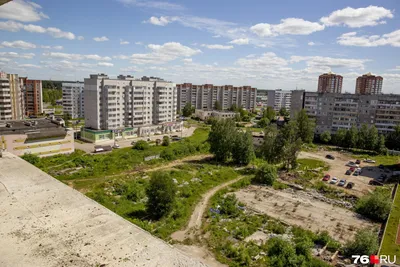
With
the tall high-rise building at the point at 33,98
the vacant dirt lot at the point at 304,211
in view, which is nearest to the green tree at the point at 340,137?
the vacant dirt lot at the point at 304,211

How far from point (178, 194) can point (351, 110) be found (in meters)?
34.9

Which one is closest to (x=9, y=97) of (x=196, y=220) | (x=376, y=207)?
(x=196, y=220)

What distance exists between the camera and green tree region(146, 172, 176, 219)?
15797 mm

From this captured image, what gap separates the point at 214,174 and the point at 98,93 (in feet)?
66.9

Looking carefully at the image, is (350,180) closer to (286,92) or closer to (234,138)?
A: (234,138)

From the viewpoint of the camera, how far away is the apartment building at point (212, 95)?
248 feet

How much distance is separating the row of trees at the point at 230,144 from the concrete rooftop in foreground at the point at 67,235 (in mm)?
25112

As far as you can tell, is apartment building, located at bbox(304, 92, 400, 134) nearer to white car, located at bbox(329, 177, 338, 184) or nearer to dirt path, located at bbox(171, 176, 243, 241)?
white car, located at bbox(329, 177, 338, 184)

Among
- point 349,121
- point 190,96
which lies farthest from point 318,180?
point 190,96

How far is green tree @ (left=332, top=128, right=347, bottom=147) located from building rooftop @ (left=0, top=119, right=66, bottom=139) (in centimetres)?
3576

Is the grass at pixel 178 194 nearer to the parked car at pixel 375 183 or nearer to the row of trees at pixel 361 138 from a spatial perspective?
the parked car at pixel 375 183

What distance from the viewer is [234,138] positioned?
29062 mm

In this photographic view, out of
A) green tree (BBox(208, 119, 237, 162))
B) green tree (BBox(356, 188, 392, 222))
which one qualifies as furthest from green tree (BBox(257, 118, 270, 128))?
green tree (BBox(356, 188, 392, 222))

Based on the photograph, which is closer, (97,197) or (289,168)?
(97,197)
